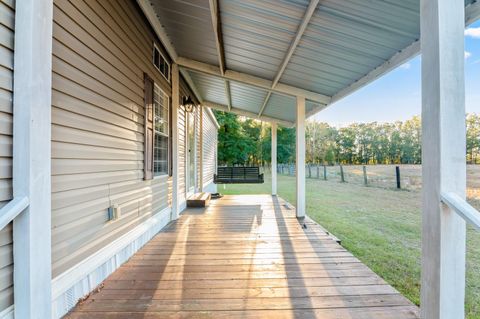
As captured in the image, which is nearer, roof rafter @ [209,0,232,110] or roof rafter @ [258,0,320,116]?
roof rafter @ [258,0,320,116]

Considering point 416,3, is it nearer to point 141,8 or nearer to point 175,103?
point 141,8

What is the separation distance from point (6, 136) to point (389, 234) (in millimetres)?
5059

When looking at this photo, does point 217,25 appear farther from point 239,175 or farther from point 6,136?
point 239,175

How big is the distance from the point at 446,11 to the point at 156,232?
13.0ft

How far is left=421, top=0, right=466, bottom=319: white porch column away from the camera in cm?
127

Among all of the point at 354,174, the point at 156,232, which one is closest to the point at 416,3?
the point at 156,232

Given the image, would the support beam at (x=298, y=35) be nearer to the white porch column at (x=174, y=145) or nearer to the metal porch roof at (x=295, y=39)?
the metal porch roof at (x=295, y=39)

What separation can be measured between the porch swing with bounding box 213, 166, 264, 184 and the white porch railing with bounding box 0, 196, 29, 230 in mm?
8417

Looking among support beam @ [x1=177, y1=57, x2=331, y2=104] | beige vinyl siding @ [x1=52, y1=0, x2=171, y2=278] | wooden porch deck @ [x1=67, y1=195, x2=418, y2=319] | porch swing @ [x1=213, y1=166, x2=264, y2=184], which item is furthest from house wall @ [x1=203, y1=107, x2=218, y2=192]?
beige vinyl siding @ [x1=52, y1=0, x2=171, y2=278]

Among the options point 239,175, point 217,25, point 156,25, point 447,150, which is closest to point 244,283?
point 447,150

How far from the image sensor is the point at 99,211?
2398 mm

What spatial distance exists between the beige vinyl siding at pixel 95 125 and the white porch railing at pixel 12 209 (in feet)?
1.41

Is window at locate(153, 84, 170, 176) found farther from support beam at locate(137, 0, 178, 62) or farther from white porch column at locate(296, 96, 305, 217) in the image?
white porch column at locate(296, 96, 305, 217)

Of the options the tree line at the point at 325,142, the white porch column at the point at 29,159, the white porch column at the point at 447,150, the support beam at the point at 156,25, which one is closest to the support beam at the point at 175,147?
the support beam at the point at 156,25
